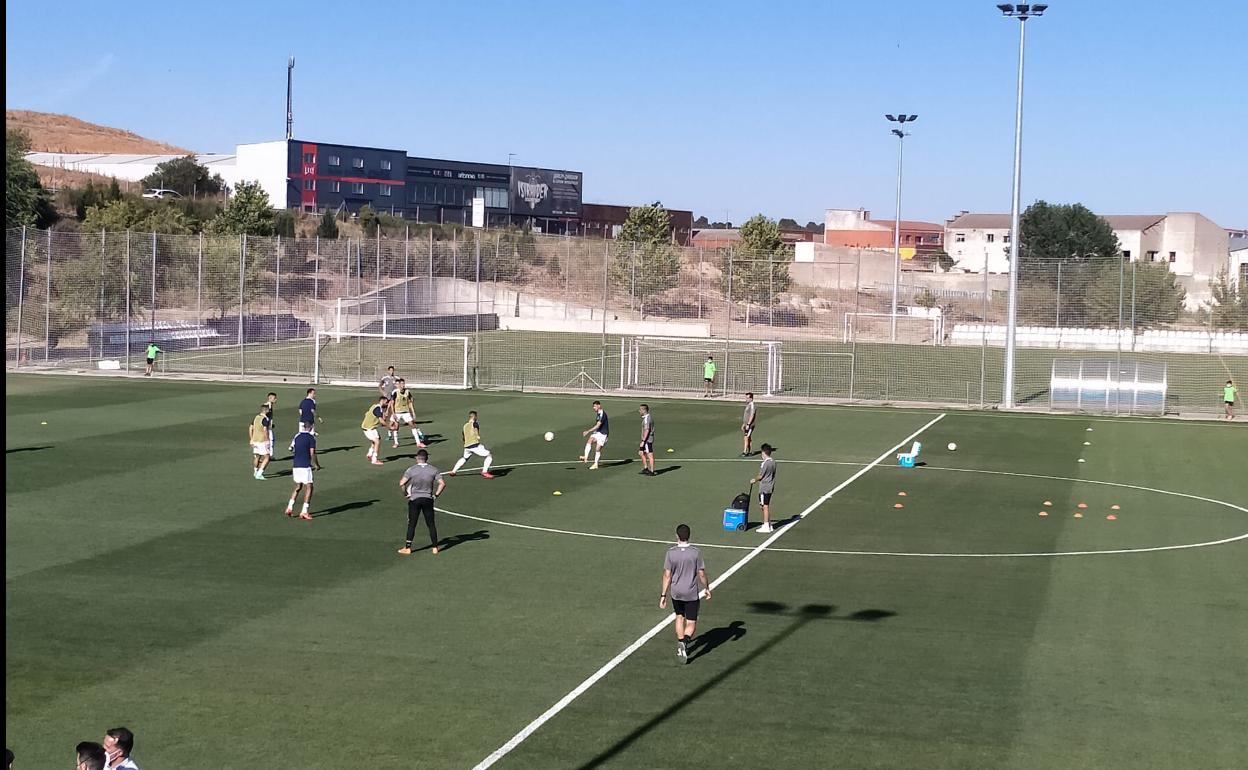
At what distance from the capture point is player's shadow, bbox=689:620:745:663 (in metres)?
16.5

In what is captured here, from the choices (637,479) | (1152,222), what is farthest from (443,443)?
(1152,222)

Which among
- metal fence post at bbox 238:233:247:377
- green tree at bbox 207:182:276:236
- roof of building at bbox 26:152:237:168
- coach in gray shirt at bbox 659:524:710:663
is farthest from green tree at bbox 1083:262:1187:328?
roof of building at bbox 26:152:237:168

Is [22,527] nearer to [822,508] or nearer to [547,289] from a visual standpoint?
[822,508]

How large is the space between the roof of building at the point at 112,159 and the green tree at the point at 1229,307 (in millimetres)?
106275

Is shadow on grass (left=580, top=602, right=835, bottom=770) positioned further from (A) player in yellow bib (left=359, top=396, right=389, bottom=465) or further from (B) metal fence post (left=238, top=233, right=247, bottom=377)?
(B) metal fence post (left=238, top=233, right=247, bottom=377)

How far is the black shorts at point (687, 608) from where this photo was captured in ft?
53.0

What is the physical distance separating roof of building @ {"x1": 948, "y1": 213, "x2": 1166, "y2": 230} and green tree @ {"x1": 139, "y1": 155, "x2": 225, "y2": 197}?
283 ft

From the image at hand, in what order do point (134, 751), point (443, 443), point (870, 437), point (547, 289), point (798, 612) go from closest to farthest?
point (134, 751) < point (798, 612) < point (443, 443) < point (870, 437) < point (547, 289)

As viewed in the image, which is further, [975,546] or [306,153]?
[306,153]

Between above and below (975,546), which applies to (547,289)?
above

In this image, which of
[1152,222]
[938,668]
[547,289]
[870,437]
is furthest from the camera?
[1152,222]

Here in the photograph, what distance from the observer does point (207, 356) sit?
58906 millimetres

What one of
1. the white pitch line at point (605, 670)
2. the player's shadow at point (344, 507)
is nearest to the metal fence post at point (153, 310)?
the player's shadow at point (344, 507)

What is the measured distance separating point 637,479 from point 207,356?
34.2m
